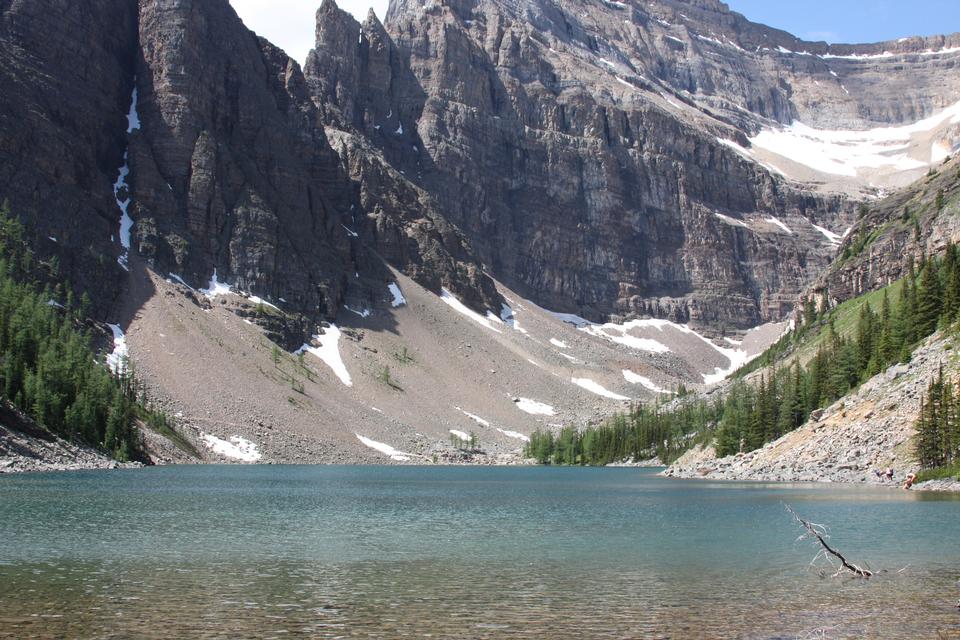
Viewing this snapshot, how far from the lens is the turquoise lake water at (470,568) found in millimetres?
22453

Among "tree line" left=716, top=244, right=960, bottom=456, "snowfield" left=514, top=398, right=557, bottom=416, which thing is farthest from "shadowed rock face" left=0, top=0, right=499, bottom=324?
"tree line" left=716, top=244, right=960, bottom=456

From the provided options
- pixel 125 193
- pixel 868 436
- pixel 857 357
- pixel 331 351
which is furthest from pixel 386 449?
pixel 868 436

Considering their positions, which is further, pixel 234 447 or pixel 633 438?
pixel 633 438

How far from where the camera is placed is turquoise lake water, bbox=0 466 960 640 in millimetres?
22453

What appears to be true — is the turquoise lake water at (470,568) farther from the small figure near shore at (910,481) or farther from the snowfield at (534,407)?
the snowfield at (534,407)

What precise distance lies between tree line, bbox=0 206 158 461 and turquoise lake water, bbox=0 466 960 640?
36.0 meters

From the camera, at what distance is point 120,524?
43.7 m

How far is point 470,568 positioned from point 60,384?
256ft

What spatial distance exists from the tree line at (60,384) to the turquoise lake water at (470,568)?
3600cm

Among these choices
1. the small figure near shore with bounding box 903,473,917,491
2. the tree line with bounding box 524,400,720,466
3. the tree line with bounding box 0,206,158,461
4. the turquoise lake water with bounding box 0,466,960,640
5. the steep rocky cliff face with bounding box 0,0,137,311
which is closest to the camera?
the turquoise lake water with bounding box 0,466,960,640

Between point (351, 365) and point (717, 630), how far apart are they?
16161 cm

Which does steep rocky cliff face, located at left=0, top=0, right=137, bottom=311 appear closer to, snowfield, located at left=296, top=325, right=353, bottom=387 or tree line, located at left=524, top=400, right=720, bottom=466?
snowfield, located at left=296, top=325, right=353, bottom=387

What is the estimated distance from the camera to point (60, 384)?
9706 centimetres

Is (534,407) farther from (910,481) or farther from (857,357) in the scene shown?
(910,481)
